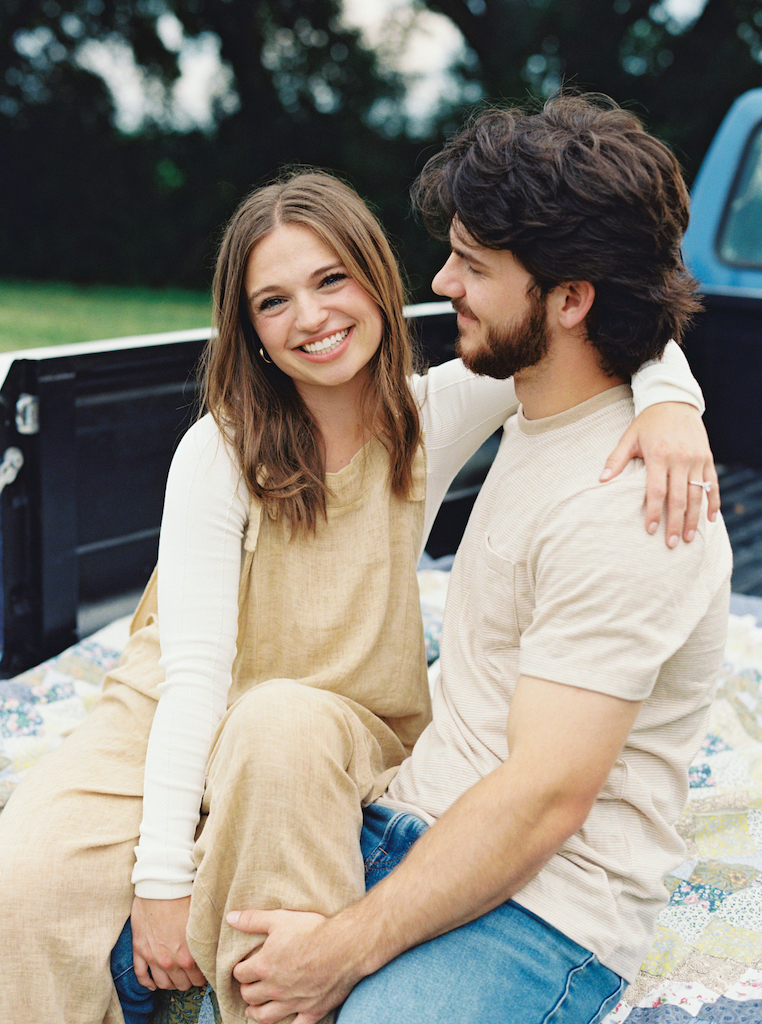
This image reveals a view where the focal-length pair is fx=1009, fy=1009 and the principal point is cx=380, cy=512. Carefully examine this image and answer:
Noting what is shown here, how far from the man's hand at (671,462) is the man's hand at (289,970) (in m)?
0.75

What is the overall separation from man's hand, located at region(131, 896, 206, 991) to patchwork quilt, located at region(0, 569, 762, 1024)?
7cm

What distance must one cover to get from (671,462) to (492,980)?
77cm

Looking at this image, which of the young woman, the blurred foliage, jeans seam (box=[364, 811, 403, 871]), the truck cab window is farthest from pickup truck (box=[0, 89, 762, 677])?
the blurred foliage

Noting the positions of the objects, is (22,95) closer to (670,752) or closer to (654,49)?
(654,49)

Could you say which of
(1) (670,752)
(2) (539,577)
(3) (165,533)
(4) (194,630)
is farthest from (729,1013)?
(3) (165,533)

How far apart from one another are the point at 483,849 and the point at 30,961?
693 millimetres

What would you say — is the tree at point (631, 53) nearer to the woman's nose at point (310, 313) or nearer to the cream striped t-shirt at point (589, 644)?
the woman's nose at point (310, 313)

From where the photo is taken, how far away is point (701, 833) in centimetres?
222

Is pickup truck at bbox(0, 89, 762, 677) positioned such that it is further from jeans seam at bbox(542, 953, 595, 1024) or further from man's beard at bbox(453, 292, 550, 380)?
jeans seam at bbox(542, 953, 595, 1024)

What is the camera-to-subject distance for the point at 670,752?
5.12 ft

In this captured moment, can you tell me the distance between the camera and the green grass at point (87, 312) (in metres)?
11.0

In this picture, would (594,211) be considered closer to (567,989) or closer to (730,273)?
(567,989)

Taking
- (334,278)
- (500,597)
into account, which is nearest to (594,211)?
(334,278)

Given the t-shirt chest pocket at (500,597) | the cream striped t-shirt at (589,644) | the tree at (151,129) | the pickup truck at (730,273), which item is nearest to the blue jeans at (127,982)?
the cream striped t-shirt at (589,644)
